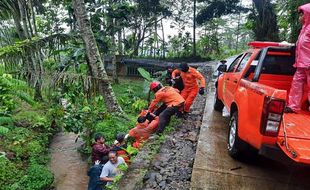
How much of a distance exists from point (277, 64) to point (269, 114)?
2.18 metres

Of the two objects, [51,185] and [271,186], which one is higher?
[271,186]

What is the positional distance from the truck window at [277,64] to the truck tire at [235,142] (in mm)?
1050

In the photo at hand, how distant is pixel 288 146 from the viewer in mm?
3570

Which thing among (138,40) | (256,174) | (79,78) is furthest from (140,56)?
(256,174)

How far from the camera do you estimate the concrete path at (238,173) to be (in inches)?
169

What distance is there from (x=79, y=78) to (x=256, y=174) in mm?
4690

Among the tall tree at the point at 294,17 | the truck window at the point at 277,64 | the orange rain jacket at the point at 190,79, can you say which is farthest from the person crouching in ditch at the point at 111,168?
the tall tree at the point at 294,17

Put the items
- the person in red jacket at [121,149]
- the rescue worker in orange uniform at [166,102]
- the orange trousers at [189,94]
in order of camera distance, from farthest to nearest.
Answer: the orange trousers at [189,94], the rescue worker in orange uniform at [166,102], the person in red jacket at [121,149]

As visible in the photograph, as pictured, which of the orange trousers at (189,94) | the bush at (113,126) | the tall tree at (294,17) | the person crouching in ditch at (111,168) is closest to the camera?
the person crouching in ditch at (111,168)

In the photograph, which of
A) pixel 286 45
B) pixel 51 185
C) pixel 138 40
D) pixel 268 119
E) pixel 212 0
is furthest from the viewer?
pixel 138 40

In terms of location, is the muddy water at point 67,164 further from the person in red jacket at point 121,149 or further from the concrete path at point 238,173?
the concrete path at point 238,173

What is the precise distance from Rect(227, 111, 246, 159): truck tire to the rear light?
41.4 inches

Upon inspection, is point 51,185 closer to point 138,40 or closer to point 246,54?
point 246,54

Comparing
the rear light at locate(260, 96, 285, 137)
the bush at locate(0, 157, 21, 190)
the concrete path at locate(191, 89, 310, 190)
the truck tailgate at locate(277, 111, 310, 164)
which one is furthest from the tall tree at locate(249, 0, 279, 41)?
the rear light at locate(260, 96, 285, 137)
